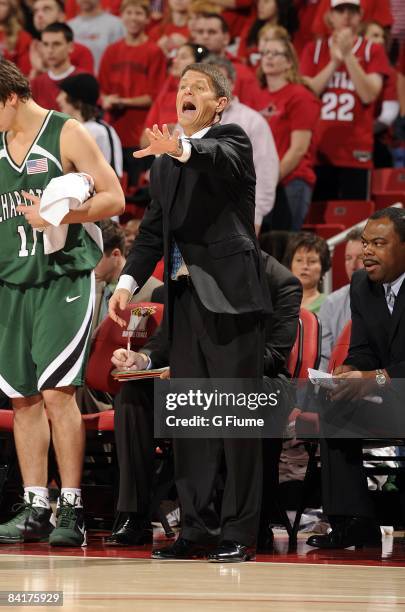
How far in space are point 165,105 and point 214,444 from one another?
5123 mm

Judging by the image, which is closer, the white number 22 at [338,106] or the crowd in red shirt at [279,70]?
the crowd in red shirt at [279,70]

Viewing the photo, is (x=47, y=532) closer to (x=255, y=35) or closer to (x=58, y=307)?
A: (x=58, y=307)

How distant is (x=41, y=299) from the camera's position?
512 centimetres

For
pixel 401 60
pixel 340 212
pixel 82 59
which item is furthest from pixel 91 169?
pixel 401 60

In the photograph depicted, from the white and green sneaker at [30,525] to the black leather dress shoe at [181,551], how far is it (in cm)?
65

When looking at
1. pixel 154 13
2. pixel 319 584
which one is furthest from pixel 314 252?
pixel 154 13

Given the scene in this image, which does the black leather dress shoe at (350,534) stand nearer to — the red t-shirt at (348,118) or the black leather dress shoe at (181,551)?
the black leather dress shoe at (181,551)

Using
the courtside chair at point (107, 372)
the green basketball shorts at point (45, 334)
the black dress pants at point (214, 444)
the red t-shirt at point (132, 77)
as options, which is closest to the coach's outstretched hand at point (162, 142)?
the black dress pants at point (214, 444)

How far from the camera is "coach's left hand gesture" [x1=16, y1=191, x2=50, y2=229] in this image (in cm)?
491

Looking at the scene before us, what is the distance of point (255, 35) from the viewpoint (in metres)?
10.5

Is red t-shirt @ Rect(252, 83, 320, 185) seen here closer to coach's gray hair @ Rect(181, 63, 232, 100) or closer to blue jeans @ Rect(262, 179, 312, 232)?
blue jeans @ Rect(262, 179, 312, 232)

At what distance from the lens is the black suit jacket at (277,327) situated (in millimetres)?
5195

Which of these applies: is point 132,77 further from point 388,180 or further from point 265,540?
point 265,540
